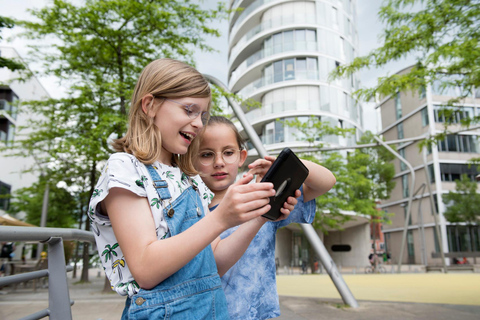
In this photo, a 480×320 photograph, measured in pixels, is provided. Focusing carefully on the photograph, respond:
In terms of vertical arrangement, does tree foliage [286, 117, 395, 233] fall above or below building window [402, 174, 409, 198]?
below

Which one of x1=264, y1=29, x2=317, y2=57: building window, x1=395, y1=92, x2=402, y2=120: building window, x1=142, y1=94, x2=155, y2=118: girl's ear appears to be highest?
x1=264, y1=29, x2=317, y2=57: building window

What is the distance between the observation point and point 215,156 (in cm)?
199

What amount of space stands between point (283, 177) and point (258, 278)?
0.83m

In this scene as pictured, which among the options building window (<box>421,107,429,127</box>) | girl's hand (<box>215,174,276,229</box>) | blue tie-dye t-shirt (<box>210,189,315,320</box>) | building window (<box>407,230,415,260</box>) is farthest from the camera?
building window (<box>407,230,415,260</box>)

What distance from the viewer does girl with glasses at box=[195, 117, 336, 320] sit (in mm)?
1815

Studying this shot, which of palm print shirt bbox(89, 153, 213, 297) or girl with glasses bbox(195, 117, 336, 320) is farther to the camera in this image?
girl with glasses bbox(195, 117, 336, 320)

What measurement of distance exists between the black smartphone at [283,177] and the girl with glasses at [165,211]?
6.0 inches

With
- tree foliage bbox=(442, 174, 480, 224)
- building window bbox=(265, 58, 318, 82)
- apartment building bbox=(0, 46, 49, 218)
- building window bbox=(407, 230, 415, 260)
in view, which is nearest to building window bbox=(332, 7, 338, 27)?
building window bbox=(265, 58, 318, 82)

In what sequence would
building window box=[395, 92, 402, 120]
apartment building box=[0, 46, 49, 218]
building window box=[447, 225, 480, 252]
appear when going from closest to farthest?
apartment building box=[0, 46, 49, 218], building window box=[447, 225, 480, 252], building window box=[395, 92, 402, 120]

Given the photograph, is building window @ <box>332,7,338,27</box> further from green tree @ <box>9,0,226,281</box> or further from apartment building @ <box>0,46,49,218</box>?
apartment building @ <box>0,46,49,218</box>

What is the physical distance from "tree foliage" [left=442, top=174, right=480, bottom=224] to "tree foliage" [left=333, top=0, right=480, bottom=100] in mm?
31035

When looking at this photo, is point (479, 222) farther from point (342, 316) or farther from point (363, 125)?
point (342, 316)

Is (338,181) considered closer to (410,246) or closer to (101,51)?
(101,51)

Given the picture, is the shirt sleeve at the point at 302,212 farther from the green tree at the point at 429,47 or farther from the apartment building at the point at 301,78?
the apartment building at the point at 301,78
